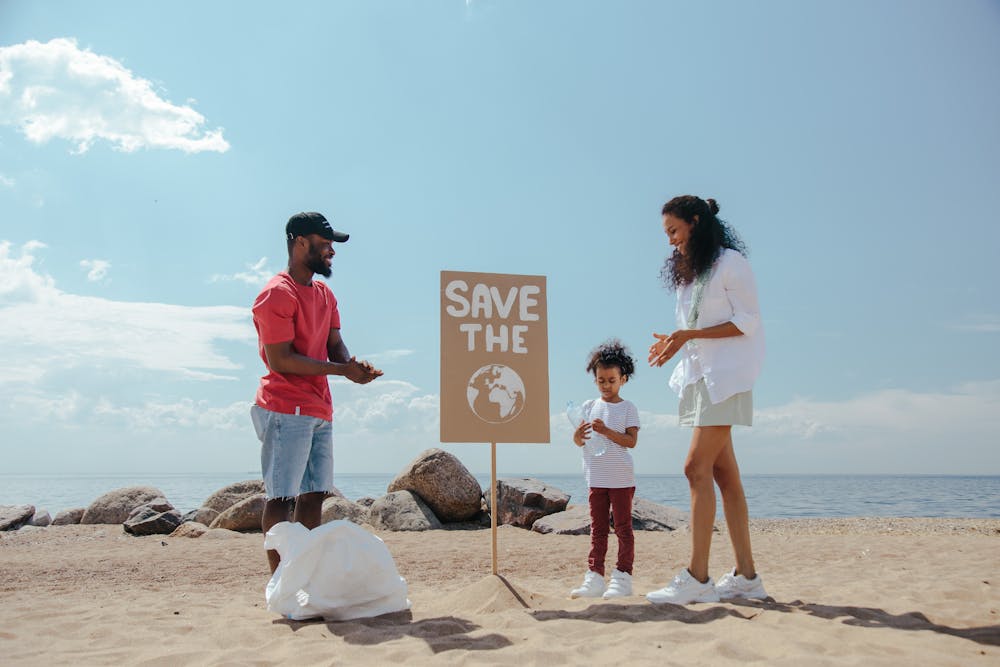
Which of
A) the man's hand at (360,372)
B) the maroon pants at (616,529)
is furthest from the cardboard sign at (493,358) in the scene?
the man's hand at (360,372)

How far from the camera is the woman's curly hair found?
391 centimetres

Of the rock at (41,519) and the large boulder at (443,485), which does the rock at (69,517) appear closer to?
the rock at (41,519)

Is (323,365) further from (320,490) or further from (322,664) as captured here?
(322,664)

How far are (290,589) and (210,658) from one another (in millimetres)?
639

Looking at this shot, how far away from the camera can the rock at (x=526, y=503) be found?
9672mm

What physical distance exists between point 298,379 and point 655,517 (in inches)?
284

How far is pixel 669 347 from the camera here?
12.3 ft

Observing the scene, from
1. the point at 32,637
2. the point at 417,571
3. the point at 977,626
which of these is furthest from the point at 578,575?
the point at 32,637

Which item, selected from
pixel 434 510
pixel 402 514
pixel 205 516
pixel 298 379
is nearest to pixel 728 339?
pixel 298 379

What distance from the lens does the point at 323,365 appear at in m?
3.76

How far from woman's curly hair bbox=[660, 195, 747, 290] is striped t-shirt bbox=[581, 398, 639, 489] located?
0.97 meters

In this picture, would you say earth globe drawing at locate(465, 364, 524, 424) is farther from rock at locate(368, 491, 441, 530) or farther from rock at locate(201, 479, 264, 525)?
rock at locate(201, 479, 264, 525)

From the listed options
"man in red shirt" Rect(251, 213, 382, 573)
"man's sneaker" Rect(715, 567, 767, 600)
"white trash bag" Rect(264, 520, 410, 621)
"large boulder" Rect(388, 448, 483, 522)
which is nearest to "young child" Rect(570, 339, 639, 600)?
"man's sneaker" Rect(715, 567, 767, 600)

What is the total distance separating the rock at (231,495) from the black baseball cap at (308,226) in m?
7.97
